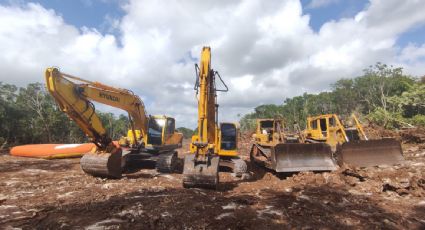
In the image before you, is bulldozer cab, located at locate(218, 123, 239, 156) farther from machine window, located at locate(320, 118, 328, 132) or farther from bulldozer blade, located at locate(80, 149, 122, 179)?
machine window, located at locate(320, 118, 328, 132)

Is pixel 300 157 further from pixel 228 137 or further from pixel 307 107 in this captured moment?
pixel 307 107

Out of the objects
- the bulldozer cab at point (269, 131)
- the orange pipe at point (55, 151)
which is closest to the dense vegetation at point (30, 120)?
the orange pipe at point (55, 151)

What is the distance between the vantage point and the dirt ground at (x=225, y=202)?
218 inches

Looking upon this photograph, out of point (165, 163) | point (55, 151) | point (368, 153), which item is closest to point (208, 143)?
point (165, 163)

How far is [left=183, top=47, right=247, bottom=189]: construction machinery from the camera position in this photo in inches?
305

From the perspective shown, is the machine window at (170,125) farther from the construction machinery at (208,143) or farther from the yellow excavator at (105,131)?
the construction machinery at (208,143)

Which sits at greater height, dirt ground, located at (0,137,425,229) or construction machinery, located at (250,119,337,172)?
construction machinery, located at (250,119,337,172)

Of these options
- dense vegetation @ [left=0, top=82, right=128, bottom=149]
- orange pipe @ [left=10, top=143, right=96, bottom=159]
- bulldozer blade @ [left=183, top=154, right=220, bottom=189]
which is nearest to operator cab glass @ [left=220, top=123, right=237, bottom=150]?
bulldozer blade @ [left=183, top=154, right=220, bottom=189]

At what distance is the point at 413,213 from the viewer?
21.0 feet

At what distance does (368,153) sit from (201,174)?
254 inches

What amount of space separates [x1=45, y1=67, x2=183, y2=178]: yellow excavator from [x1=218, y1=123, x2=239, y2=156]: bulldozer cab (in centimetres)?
207

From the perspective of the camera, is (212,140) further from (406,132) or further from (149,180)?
(406,132)

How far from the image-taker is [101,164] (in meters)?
9.62

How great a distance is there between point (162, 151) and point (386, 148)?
8.26 m
